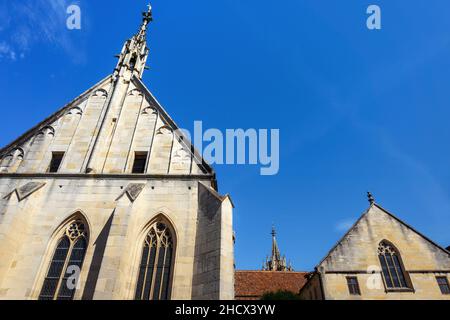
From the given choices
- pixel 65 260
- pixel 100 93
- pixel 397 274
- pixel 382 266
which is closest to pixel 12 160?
pixel 100 93

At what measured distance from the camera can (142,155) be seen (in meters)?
12.4

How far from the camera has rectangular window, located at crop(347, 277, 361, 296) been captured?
58.6 ft

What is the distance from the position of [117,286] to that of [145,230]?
7.29 ft

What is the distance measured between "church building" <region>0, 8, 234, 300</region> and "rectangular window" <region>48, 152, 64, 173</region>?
5 centimetres

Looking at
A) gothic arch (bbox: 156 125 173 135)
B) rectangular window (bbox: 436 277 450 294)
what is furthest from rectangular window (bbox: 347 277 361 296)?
gothic arch (bbox: 156 125 173 135)

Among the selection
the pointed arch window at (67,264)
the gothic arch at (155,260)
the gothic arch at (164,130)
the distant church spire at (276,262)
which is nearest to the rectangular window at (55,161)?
the pointed arch window at (67,264)

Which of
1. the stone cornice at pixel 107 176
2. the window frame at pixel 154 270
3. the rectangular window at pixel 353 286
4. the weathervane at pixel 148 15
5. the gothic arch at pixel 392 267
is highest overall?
the weathervane at pixel 148 15

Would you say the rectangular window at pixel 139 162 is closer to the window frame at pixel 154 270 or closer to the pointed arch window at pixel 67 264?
the window frame at pixel 154 270

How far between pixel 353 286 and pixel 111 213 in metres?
16.1

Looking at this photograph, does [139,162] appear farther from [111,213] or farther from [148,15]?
[148,15]

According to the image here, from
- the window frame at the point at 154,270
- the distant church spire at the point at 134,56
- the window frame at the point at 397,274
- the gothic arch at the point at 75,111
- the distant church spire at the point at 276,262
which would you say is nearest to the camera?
the window frame at the point at 154,270

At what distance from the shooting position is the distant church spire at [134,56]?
53.9 feet

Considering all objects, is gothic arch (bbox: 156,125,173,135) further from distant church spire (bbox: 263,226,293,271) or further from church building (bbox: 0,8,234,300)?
distant church spire (bbox: 263,226,293,271)

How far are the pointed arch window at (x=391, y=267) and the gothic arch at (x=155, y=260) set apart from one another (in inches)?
621
